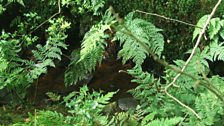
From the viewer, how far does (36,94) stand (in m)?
4.14

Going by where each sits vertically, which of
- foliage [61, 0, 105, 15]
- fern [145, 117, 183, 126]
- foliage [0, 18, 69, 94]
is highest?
foliage [61, 0, 105, 15]

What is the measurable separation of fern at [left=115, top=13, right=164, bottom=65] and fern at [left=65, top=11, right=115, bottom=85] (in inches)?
5.8

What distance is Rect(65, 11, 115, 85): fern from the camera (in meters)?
3.66

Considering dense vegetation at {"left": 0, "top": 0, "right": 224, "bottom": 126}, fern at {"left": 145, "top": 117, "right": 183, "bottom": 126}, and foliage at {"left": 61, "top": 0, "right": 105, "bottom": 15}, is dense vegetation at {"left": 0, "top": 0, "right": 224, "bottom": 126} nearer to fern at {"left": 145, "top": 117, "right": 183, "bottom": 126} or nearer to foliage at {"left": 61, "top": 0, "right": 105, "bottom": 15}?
foliage at {"left": 61, "top": 0, "right": 105, "bottom": 15}

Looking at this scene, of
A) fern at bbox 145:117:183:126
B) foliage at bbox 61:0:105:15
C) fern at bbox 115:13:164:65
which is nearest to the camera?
fern at bbox 145:117:183:126

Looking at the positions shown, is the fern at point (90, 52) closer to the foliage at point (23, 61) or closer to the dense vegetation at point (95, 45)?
the dense vegetation at point (95, 45)

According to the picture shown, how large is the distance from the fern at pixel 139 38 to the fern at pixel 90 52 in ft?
0.49

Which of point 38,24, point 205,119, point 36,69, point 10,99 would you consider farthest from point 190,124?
point 38,24

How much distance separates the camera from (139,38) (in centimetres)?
363

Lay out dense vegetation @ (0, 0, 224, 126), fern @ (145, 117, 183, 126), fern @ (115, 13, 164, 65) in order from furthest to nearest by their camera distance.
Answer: fern @ (115, 13, 164, 65) → dense vegetation @ (0, 0, 224, 126) → fern @ (145, 117, 183, 126)

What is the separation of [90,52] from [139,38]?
0.43 m

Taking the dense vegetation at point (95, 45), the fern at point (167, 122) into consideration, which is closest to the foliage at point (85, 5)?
the dense vegetation at point (95, 45)

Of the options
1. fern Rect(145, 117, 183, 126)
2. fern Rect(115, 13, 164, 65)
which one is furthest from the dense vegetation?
fern Rect(145, 117, 183, 126)

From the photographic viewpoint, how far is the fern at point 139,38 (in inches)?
143
